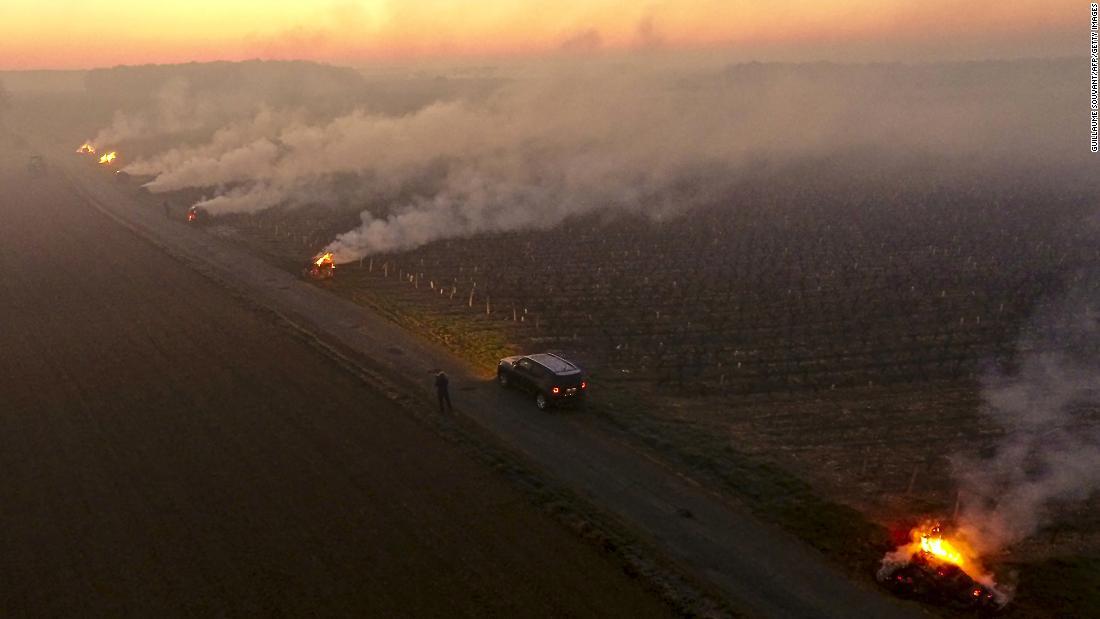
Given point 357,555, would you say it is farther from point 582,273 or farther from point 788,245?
point 788,245

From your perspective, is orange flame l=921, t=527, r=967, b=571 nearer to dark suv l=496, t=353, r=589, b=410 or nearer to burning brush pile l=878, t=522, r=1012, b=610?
burning brush pile l=878, t=522, r=1012, b=610

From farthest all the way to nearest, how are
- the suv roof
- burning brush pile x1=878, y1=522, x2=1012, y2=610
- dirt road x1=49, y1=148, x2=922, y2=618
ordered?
the suv roof, dirt road x1=49, y1=148, x2=922, y2=618, burning brush pile x1=878, y1=522, x2=1012, y2=610

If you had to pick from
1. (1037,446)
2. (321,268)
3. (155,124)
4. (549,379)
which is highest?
(155,124)

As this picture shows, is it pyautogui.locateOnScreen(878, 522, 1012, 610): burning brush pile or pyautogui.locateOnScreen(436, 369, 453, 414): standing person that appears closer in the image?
pyautogui.locateOnScreen(878, 522, 1012, 610): burning brush pile

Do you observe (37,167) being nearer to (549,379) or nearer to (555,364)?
(555,364)

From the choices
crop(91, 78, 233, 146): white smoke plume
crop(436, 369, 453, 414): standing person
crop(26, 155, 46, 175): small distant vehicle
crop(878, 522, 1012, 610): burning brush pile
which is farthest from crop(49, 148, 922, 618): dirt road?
crop(91, 78, 233, 146): white smoke plume

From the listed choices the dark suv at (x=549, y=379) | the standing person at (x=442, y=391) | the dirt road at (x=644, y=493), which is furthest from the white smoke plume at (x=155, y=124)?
the dark suv at (x=549, y=379)

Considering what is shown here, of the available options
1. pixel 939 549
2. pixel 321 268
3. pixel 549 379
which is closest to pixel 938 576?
pixel 939 549

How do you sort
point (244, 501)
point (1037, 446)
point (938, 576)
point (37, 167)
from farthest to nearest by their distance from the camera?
point (37, 167) < point (1037, 446) < point (244, 501) < point (938, 576)
